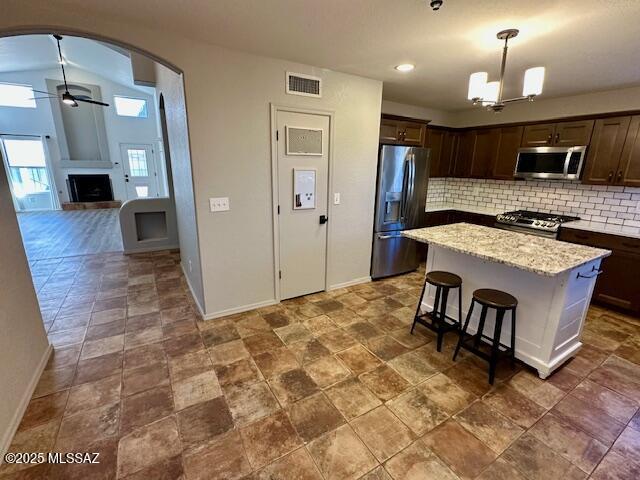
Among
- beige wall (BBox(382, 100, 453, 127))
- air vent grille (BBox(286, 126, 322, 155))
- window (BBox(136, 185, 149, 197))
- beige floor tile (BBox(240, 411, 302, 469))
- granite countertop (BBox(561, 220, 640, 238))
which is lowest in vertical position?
beige floor tile (BBox(240, 411, 302, 469))

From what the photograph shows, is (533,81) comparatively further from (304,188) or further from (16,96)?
(16,96)

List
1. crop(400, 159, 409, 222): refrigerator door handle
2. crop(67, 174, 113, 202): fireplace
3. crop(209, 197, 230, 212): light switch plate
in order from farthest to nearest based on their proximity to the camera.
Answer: crop(67, 174, 113, 202): fireplace, crop(400, 159, 409, 222): refrigerator door handle, crop(209, 197, 230, 212): light switch plate

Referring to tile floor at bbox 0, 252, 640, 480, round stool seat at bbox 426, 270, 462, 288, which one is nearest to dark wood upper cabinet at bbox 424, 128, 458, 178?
round stool seat at bbox 426, 270, 462, 288

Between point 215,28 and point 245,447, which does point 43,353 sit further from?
point 215,28

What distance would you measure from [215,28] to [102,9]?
713 mm

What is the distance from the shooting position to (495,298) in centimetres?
220

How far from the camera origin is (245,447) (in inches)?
65.4

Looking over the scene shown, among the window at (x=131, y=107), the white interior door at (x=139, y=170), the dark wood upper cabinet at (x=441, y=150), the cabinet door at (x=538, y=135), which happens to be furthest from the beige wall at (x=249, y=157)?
the window at (x=131, y=107)

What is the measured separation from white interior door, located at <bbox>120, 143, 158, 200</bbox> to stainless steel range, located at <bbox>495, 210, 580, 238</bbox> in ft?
33.6

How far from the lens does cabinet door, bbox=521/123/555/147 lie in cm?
382

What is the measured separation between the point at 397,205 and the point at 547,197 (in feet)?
7.25

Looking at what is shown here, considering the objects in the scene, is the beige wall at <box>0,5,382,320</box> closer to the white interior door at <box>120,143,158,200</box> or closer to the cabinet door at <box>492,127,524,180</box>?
the cabinet door at <box>492,127,524,180</box>

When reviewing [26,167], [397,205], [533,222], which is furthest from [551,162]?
[26,167]

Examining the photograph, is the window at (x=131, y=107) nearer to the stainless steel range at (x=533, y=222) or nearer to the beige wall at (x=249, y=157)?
the beige wall at (x=249, y=157)
